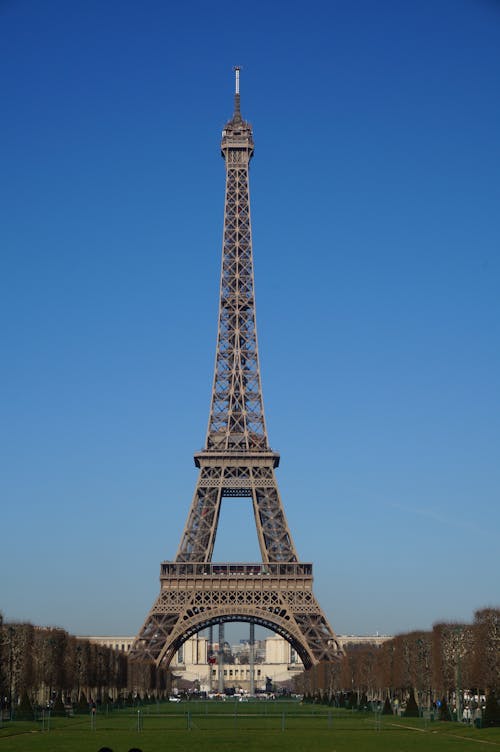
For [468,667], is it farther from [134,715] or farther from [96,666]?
[96,666]

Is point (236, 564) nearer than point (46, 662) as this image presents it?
No

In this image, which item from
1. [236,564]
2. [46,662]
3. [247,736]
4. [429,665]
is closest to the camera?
[247,736]

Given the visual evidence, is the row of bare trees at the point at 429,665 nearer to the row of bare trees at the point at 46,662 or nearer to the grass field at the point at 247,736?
the grass field at the point at 247,736

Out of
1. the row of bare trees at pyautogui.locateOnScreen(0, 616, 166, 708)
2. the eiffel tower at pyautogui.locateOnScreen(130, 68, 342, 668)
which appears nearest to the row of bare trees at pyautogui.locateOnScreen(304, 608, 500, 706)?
the eiffel tower at pyautogui.locateOnScreen(130, 68, 342, 668)

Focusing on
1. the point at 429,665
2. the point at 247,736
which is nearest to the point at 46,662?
the point at 429,665

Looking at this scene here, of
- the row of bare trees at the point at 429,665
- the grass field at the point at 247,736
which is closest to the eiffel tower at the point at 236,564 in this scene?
the row of bare trees at the point at 429,665

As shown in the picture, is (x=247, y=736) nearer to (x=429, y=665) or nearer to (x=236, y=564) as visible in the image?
(x=429, y=665)
